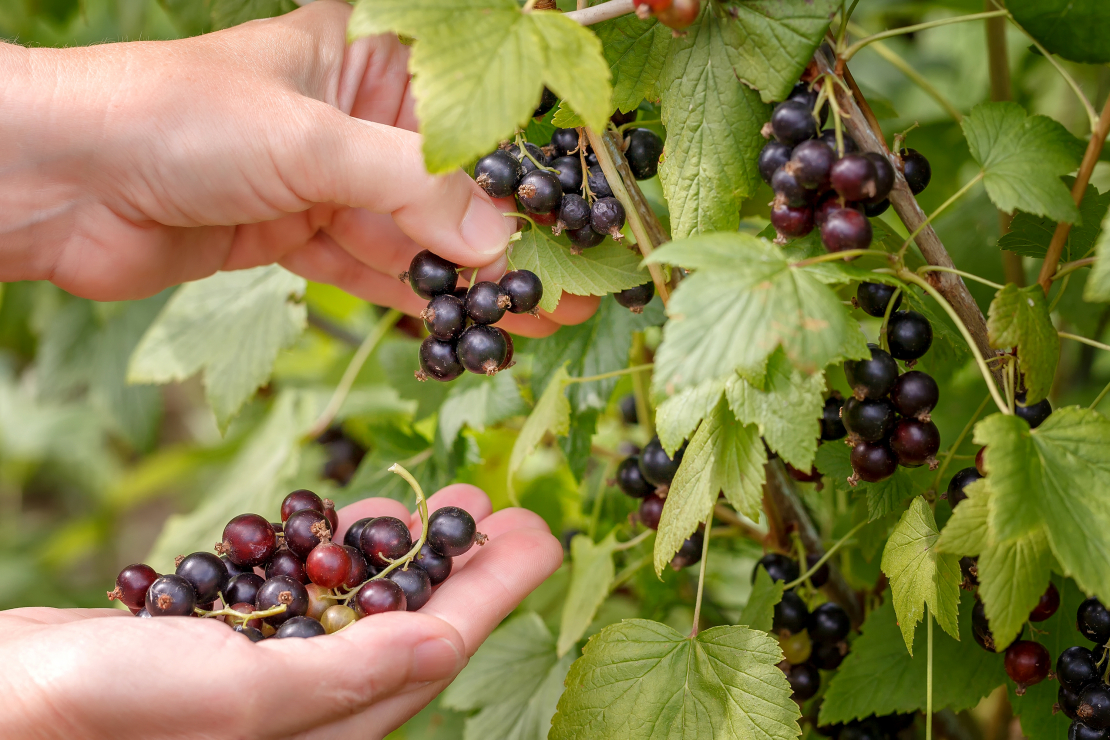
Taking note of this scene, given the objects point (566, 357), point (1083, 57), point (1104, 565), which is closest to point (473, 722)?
point (566, 357)

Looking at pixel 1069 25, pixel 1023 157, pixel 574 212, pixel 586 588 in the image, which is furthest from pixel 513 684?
pixel 1069 25

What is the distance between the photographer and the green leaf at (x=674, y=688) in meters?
0.85

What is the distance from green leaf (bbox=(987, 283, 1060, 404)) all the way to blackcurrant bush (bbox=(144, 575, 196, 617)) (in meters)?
0.89

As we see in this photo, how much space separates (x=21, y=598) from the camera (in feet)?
8.57

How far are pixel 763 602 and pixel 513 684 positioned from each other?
0.53 metres

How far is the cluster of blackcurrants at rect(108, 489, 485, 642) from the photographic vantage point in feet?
2.97

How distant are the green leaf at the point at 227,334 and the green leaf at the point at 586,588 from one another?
2.40ft

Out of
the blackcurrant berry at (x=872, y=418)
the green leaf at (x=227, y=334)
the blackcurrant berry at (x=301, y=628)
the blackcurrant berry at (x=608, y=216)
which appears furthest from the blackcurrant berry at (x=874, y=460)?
the green leaf at (x=227, y=334)

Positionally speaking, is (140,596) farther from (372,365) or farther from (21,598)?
(21,598)

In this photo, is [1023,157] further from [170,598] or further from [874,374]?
[170,598]

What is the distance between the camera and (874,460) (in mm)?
810

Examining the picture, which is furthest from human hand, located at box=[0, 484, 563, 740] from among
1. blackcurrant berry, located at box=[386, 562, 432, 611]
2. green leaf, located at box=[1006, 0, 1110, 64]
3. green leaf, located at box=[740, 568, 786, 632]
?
green leaf, located at box=[1006, 0, 1110, 64]

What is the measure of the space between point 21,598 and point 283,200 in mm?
2322

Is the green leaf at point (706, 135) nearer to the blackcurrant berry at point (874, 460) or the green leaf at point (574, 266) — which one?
the green leaf at point (574, 266)
